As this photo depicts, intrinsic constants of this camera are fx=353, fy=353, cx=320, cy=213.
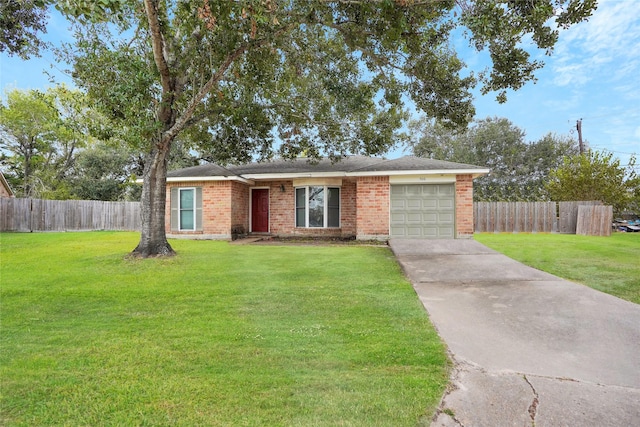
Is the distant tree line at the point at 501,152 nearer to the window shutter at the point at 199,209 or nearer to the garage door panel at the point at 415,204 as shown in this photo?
the garage door panel at the point at 415,204

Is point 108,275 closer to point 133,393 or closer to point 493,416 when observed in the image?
point 133,393

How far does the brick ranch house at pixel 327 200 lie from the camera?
12594 mm

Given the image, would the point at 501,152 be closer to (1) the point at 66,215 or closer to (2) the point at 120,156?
(1) the point at 66,215

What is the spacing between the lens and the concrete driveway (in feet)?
7.95

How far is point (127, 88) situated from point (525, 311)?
8.65m

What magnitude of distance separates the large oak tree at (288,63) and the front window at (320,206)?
236 cm

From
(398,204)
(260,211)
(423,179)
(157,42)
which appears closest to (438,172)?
(423,179)

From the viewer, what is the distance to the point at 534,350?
11.3 ft

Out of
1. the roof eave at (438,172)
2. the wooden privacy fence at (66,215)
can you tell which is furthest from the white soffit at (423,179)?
the wooden privacy fence at (66,215)

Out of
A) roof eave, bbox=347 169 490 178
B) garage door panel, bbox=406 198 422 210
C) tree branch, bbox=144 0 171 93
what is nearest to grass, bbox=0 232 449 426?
tree branch, bbox=144 0 171 93

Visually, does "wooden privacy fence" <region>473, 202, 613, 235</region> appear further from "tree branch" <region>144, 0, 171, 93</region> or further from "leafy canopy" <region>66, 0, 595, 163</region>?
"tree branch" <region>144, 0, 171, 93</region>

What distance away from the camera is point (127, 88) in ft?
25.6

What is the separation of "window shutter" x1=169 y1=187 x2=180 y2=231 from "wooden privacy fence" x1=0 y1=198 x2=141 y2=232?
532cm

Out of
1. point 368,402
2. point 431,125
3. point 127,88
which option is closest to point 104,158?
point 127,88
